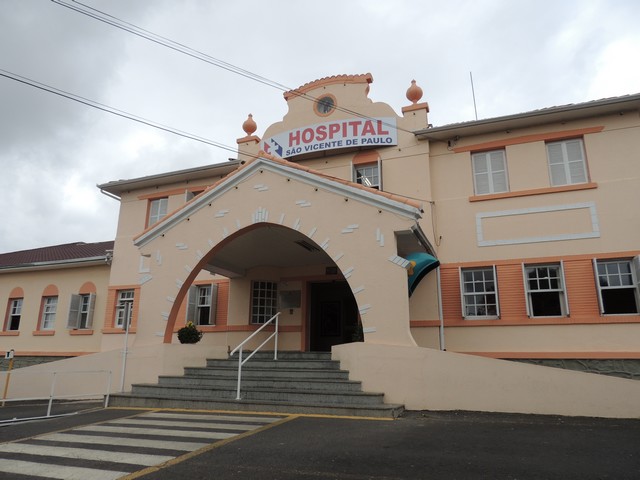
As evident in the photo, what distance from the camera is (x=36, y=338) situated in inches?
708

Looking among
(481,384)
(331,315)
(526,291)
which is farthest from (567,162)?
(331,315)

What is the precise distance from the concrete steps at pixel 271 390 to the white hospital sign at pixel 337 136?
6663 millimetres

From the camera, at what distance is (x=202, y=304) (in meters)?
15.7

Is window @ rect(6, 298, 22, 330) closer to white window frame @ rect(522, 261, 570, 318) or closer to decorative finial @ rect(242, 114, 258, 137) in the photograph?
decorative finial @ rect(242, 114, 258, 137)

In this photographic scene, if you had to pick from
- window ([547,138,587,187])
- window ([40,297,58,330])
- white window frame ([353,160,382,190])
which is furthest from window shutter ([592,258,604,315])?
window ([40,297,58,330])

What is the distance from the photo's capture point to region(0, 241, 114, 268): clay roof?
19.7 metres

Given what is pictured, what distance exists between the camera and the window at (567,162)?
39.5 ft

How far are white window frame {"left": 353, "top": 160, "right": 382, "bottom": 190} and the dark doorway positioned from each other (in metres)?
3.20

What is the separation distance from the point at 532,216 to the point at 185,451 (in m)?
10.2

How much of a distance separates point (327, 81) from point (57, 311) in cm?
1372

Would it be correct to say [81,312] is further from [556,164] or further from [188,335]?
[556,164]

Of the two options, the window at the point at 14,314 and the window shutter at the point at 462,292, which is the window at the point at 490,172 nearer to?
Result: the window shutter at the point at 462,292

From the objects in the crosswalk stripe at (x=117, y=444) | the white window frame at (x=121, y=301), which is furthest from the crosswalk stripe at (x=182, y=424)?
the white window frame at (x=121, y=301)

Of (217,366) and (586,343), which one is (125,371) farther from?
(586,343)
